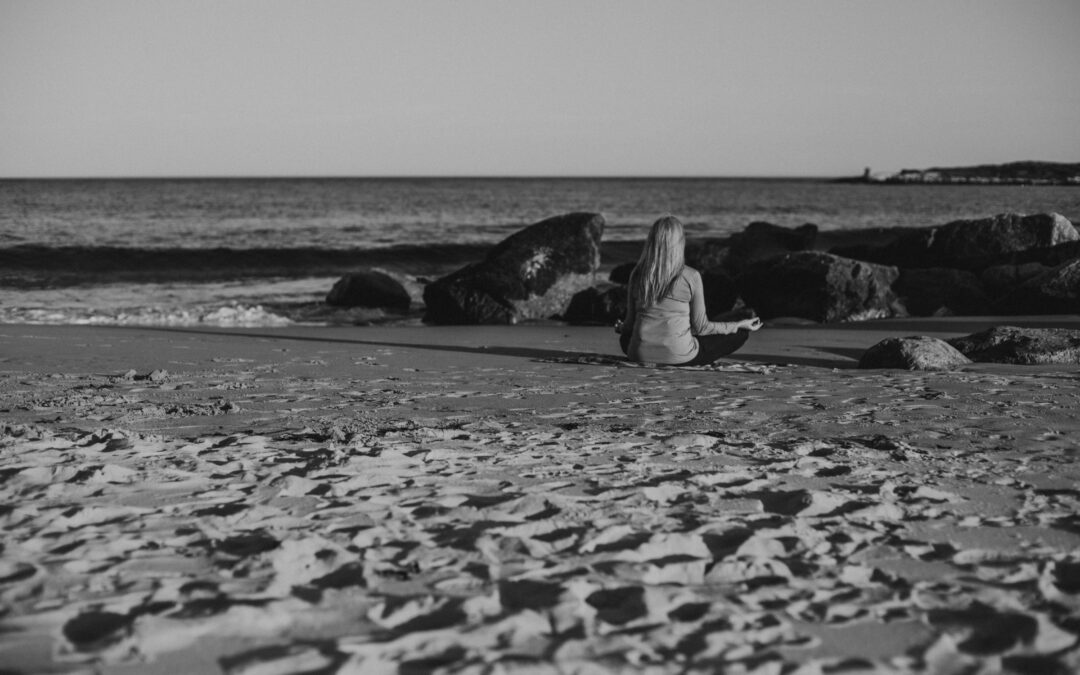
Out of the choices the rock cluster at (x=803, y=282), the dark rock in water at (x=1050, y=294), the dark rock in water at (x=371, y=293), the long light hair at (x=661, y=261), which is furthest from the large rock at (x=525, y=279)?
the dark rock in water at (x=1050, y=294)

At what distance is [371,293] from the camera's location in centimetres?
1606

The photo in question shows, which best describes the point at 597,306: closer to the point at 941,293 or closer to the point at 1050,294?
the point at 941,293

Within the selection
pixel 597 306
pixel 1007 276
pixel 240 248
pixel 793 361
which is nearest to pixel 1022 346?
pixel 793 361

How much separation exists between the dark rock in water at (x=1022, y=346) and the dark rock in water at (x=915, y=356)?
269 mm

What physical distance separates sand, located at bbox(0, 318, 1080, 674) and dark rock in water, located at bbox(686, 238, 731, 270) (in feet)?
34.1

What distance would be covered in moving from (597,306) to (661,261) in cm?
552

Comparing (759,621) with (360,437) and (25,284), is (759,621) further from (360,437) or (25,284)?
(25,284)

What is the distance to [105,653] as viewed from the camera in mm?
2775

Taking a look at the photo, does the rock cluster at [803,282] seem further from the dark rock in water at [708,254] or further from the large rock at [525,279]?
the dark rock in water at [708,254]

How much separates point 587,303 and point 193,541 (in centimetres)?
1052

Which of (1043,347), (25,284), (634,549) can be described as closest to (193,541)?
(634,549)

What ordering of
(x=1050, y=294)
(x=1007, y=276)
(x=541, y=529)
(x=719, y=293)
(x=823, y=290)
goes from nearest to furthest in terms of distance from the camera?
(x=541, y=529), (x=1050, y=294), (x=823, y=290), (x=1007, y=276), (x=719, y=293)

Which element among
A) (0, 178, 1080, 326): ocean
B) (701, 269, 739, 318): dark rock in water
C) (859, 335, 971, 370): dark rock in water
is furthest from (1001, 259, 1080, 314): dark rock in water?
(0, 178, 1080, 326): ocean

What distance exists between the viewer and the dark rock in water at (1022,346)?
830 centimetres
